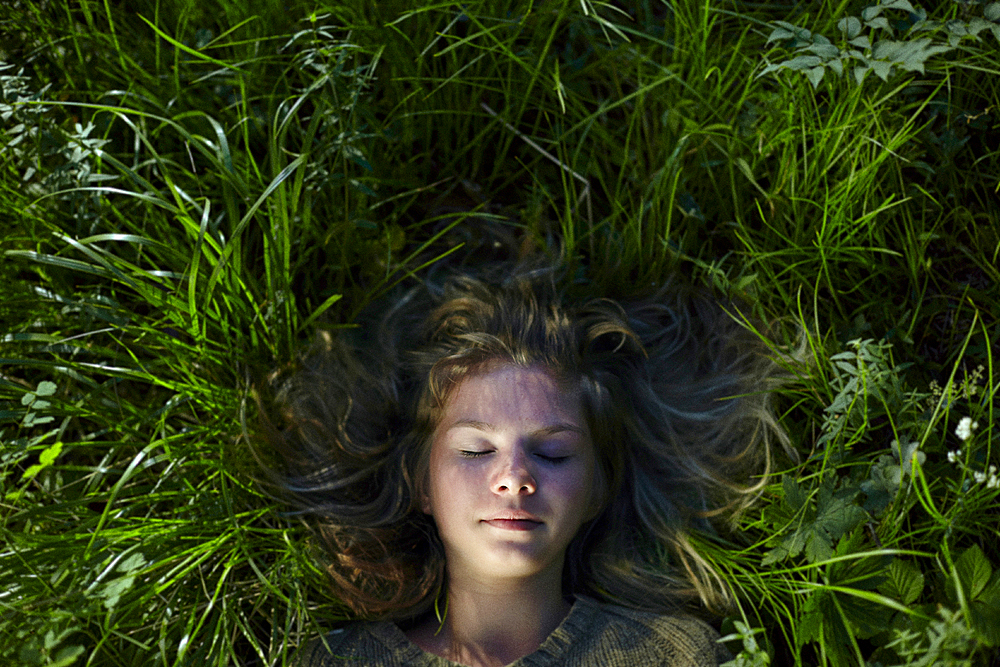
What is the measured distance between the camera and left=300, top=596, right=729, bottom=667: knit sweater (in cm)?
215

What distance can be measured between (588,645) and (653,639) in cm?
18

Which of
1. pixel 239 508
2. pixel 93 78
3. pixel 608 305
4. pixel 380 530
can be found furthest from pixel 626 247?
pixel 93 78

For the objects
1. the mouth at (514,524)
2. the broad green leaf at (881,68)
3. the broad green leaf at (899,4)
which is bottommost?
the mouth at (514,524)

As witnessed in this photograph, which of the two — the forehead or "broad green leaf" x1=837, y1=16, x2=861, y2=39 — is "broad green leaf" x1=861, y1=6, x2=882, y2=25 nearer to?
"broad green leaf" x1=837, y1=16, x2=861, y2=39

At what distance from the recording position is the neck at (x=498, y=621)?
2.18m

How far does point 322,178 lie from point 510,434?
36.5 inches

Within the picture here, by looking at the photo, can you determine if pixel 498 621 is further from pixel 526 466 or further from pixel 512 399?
pixel 512 399

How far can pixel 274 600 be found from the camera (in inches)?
88.4

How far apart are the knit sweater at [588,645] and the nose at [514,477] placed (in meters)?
0.44

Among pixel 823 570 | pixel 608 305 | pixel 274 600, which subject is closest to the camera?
pixel 823 570

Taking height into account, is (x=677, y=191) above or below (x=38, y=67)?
below

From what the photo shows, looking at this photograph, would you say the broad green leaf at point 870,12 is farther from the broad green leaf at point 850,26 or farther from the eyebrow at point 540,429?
the eyebrow at point 540,429

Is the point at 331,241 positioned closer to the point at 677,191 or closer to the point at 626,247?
the point at 626,247

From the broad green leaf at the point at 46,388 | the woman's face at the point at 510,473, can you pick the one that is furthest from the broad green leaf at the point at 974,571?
the broad green leaf at the point at 46,388
